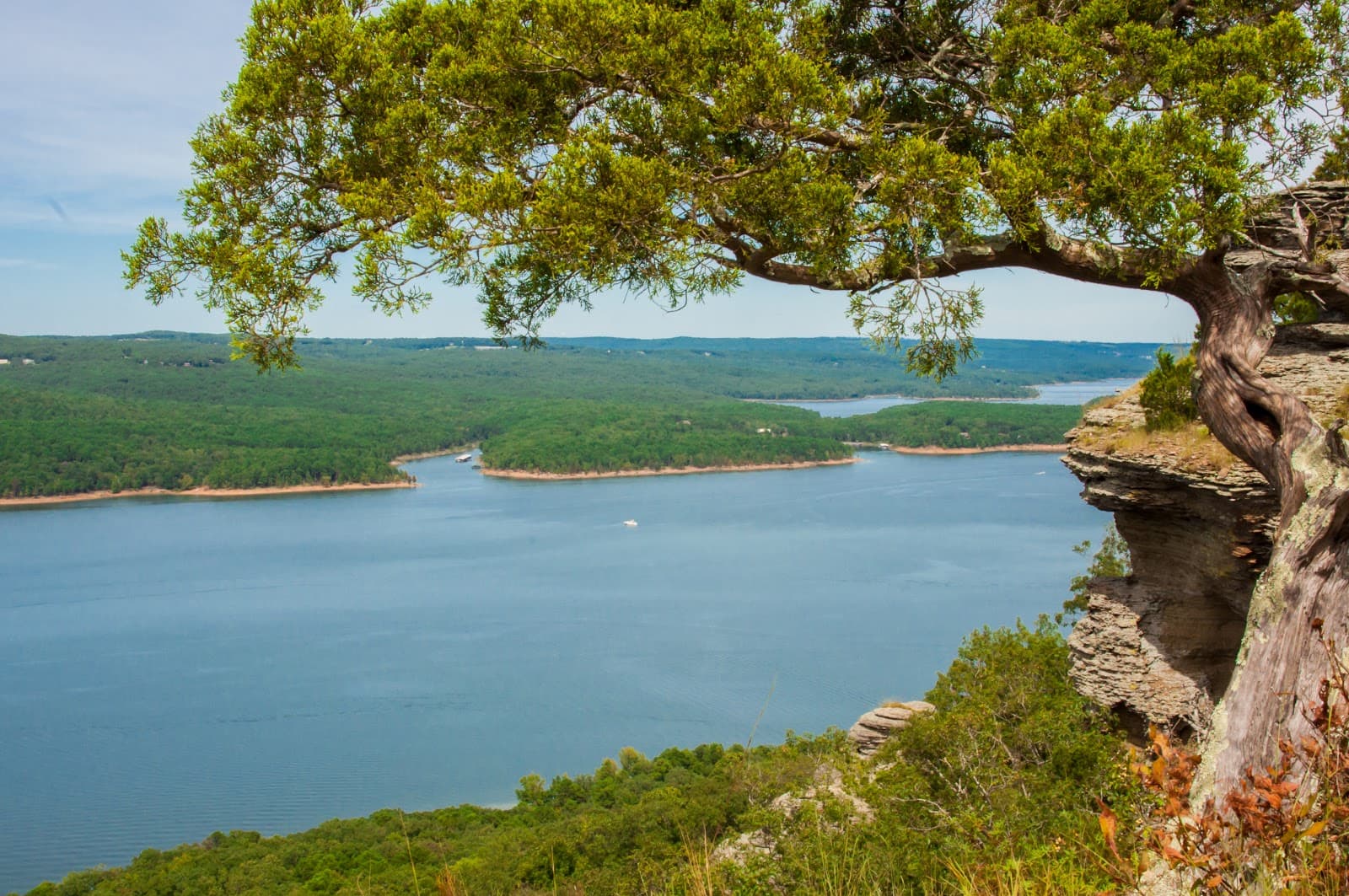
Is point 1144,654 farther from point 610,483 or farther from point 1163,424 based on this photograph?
point 610,483

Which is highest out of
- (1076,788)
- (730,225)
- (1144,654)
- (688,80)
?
(688,80)

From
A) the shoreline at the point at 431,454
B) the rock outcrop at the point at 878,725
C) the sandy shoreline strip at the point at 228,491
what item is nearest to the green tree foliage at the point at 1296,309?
the rock outcrop at the point at 878,725

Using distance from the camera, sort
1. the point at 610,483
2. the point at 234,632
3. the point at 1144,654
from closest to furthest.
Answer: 1. the point at 1144,654
2. the point at 234,632
3. the point at 610,483

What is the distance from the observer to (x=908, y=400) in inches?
4385

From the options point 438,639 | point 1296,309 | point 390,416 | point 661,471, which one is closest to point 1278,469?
point 1296,309

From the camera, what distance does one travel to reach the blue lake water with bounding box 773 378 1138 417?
90.8 meters

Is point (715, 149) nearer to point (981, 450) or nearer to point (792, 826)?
point (792, 826)

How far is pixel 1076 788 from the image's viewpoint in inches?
213

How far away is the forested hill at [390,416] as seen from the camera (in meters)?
65.1

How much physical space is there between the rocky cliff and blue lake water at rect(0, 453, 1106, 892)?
1606 centimetres

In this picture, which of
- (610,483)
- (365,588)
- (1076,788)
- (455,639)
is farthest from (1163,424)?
(610,483)

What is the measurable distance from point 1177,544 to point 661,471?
6377 cm

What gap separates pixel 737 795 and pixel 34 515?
5905 cm

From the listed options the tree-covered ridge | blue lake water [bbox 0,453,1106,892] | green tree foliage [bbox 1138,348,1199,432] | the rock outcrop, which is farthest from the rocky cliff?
blue lake water [bbox 0,453,1106,892]
